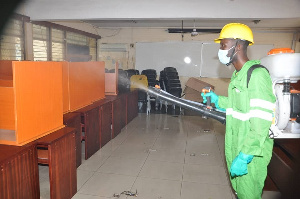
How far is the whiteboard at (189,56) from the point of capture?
8.92 meters

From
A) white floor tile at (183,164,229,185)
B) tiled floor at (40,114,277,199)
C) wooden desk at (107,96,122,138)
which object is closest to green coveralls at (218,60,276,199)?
tiled floor at (40,114,277,199)

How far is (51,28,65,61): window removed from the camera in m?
6.17

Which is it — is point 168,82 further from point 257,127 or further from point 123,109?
point 257,127

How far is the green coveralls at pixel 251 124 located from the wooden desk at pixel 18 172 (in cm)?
171

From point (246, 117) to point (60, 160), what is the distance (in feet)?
5.73

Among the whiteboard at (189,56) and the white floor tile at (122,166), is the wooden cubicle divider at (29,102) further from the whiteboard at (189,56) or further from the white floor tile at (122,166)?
the whiteboard at (189,56)

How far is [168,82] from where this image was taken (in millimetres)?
7715

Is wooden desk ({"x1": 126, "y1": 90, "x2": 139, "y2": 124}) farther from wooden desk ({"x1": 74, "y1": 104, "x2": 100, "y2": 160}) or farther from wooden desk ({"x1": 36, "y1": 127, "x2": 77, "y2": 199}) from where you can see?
wooden desk ({"x1": 36, "y1": 127, "x2": 77, "y2": 199})

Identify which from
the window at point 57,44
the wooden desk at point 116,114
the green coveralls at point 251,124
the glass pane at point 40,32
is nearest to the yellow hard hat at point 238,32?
the green coveralls at point 251,124

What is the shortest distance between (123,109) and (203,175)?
2.56m

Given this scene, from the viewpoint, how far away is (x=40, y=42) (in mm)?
5707

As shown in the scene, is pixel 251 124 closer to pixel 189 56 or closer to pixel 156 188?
pixel 156 188

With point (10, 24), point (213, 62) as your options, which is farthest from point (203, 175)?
point (213, 62)

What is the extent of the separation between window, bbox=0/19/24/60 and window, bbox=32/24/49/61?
0.40 m
